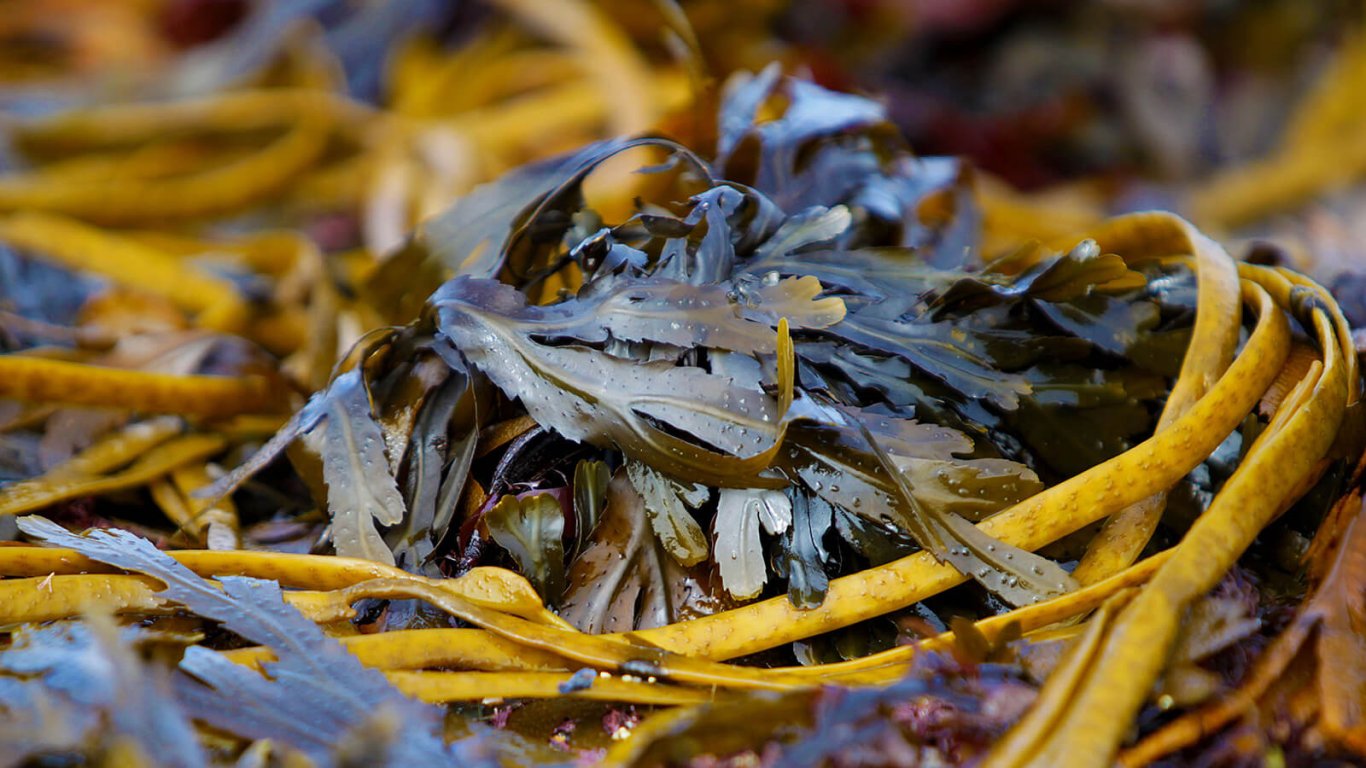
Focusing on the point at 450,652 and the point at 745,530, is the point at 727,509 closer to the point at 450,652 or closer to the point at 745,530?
the point at 745,530

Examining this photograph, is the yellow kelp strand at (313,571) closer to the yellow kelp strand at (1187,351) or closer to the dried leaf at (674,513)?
the dried leaf at (674,513)

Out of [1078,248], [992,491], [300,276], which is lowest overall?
[300,276]

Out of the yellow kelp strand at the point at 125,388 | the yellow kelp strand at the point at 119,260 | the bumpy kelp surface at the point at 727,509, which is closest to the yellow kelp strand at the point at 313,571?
the bumpy kelp surface at the point at 727,509

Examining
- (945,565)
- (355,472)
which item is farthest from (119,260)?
(945,565)

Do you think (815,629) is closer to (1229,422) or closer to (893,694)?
(893,694)

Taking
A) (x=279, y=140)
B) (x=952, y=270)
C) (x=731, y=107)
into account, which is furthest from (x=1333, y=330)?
(x=279, y=140)

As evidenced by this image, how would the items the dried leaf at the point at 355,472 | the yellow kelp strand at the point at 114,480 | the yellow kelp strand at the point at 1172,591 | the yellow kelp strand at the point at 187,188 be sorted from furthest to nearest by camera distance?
the yellow kelp strand at the point at 187,188, the yellow kelp strand at the point at 114,480, the dried leaf at the point at 355,472, the yellow kelp strand at the point at 1172,591

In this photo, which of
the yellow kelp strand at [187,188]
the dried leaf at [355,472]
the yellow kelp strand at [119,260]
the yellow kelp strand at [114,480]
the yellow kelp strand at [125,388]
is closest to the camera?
the dried leaf at [355,472]

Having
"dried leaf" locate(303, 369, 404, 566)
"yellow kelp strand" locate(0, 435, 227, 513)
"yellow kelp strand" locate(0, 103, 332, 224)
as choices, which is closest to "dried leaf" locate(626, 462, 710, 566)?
"dried leaf" locate(303, 369, 404, 566)

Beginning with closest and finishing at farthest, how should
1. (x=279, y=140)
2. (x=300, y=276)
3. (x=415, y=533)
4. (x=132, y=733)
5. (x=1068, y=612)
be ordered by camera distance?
(x=132, y=733)
(x=1068, y=612)
(x=415, y=533)
(x=300, y=276)
(x=279, y=140)
